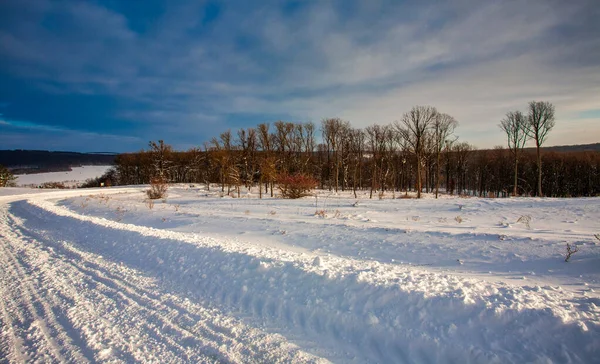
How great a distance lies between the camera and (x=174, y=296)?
4.91 meters

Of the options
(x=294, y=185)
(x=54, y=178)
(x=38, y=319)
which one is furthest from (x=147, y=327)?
(x=54, y=178)

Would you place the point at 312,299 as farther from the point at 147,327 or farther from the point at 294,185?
the point at 294,185

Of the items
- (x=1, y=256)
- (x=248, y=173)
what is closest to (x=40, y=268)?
(x=1, y=256)

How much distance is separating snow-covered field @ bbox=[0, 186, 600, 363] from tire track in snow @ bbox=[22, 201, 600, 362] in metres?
0.02

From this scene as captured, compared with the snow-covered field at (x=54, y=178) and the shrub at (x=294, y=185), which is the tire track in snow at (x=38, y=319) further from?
the snow-covered field at (x=54, y=178)

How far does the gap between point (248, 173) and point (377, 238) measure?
33005 mm

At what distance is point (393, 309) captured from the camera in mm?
4023

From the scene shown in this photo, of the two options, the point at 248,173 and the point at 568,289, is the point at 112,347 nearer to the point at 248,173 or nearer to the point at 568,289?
the point at 568,289

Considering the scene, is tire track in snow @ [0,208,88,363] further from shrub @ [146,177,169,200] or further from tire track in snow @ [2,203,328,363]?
shrub @ [146,177,169,200]

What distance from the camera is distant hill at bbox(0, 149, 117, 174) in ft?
397

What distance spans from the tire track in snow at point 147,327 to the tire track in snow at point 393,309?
1.36ft

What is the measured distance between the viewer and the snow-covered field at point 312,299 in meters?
3.35

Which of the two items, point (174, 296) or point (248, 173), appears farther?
point (248, 173)

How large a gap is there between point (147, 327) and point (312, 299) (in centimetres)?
250
